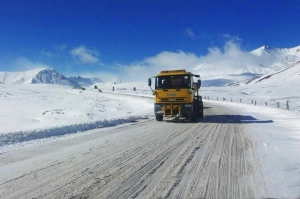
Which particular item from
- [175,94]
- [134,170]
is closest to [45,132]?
[134,170]

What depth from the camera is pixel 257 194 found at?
4.20 m

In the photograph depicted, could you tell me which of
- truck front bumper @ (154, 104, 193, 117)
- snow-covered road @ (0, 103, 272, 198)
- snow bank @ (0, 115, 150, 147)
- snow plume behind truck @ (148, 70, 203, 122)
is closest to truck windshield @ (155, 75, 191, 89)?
snow plume behind truck @ (148, 70, 203, 122)

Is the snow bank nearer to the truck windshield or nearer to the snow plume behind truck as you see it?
the snow plume behind truck

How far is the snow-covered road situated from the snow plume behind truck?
20.0 ft

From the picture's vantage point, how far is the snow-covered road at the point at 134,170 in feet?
14.4

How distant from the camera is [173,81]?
15219 millimetres


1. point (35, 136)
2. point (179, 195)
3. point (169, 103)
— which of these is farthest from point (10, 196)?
point (169, 103)

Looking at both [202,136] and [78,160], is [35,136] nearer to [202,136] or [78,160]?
[78,160]

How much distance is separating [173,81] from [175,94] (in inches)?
32.7

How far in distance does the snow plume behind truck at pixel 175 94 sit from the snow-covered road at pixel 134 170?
6.10 metres

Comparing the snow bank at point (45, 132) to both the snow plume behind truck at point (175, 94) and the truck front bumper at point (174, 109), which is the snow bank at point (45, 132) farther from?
the snow plume behind truck at point (175, 94)

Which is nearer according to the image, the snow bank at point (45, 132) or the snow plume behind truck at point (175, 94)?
the snow bank at point (45, 132)

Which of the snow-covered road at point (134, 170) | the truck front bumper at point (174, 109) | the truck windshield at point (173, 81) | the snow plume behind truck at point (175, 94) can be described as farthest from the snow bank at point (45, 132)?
the truck windshield at point (173, 81)

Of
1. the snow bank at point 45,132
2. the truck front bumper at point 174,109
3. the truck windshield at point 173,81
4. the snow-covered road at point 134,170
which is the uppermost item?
the truck windshield at point 173,81
